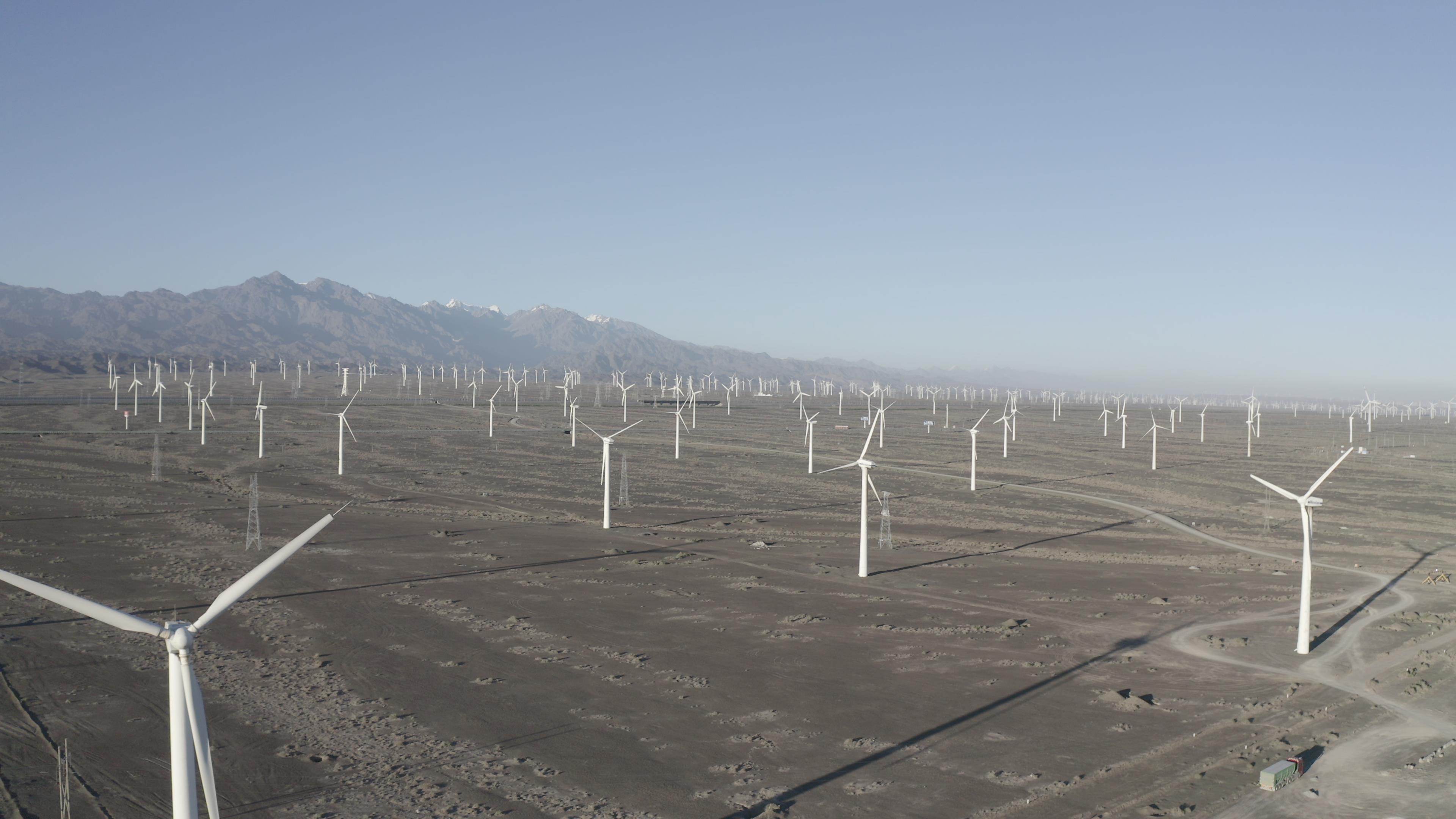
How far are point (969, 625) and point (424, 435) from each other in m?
101

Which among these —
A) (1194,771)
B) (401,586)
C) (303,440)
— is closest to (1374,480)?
(1194,771)

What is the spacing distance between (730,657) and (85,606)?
20.2 meters

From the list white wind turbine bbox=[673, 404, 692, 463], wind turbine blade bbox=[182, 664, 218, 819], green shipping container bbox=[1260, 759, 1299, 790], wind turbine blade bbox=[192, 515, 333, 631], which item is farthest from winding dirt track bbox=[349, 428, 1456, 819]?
white wind turbine bbox=[673, 404, 692, 463]

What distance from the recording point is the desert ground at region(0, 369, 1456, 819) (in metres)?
21.1

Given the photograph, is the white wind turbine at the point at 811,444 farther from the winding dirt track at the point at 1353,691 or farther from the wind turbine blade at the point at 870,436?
the winding dirt track at the point at 1353,691

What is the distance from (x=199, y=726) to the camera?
44.3 feet

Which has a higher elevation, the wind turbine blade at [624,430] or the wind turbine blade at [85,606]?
the wind turbine blade at [85,606]

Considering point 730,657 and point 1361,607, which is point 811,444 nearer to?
point 1361,607

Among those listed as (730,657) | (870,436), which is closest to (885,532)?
(870,436)

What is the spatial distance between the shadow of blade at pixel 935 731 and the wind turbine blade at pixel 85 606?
12075 millimetres

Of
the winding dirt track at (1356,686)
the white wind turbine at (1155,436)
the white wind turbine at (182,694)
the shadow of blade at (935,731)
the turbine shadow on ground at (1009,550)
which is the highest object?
the white wind turbine at (182,694)

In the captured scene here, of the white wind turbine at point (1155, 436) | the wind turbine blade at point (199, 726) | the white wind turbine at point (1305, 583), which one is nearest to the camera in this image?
the wind turbine blade at point (199, 726)

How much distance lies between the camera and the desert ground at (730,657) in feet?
69.1

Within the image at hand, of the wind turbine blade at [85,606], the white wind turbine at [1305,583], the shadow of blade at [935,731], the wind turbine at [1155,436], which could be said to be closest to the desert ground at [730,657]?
the shadow of blade at [935,731]
